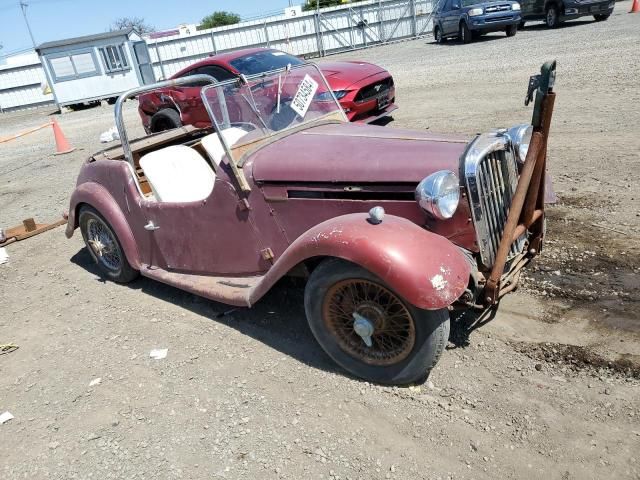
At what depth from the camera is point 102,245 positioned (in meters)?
4.77

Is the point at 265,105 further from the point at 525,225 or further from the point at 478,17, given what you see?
the point at 478,17

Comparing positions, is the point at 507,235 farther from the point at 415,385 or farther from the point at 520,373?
the point at 415,385

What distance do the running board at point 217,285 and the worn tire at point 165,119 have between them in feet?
18.2

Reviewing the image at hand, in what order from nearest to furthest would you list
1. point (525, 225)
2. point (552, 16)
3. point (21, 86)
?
1. point (525, 225)
2. point (552, 16)
3. point (21, 86)

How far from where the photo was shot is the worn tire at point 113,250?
4531mm

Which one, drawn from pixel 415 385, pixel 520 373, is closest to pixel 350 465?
pixel 415 385

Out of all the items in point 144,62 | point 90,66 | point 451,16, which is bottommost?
point 451,16

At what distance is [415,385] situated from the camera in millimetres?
2914

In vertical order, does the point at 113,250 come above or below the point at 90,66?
below

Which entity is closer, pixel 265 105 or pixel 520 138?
pixel 520 138

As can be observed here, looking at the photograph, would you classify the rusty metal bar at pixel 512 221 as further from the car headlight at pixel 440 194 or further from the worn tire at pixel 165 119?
the worn tire at pixel 165 119

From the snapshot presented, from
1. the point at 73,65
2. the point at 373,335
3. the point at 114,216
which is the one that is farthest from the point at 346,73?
the point at 73,65

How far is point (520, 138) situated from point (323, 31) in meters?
23.3

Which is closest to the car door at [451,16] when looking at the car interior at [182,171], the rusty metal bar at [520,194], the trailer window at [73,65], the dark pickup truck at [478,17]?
the dark pickup truck at [478,17]
